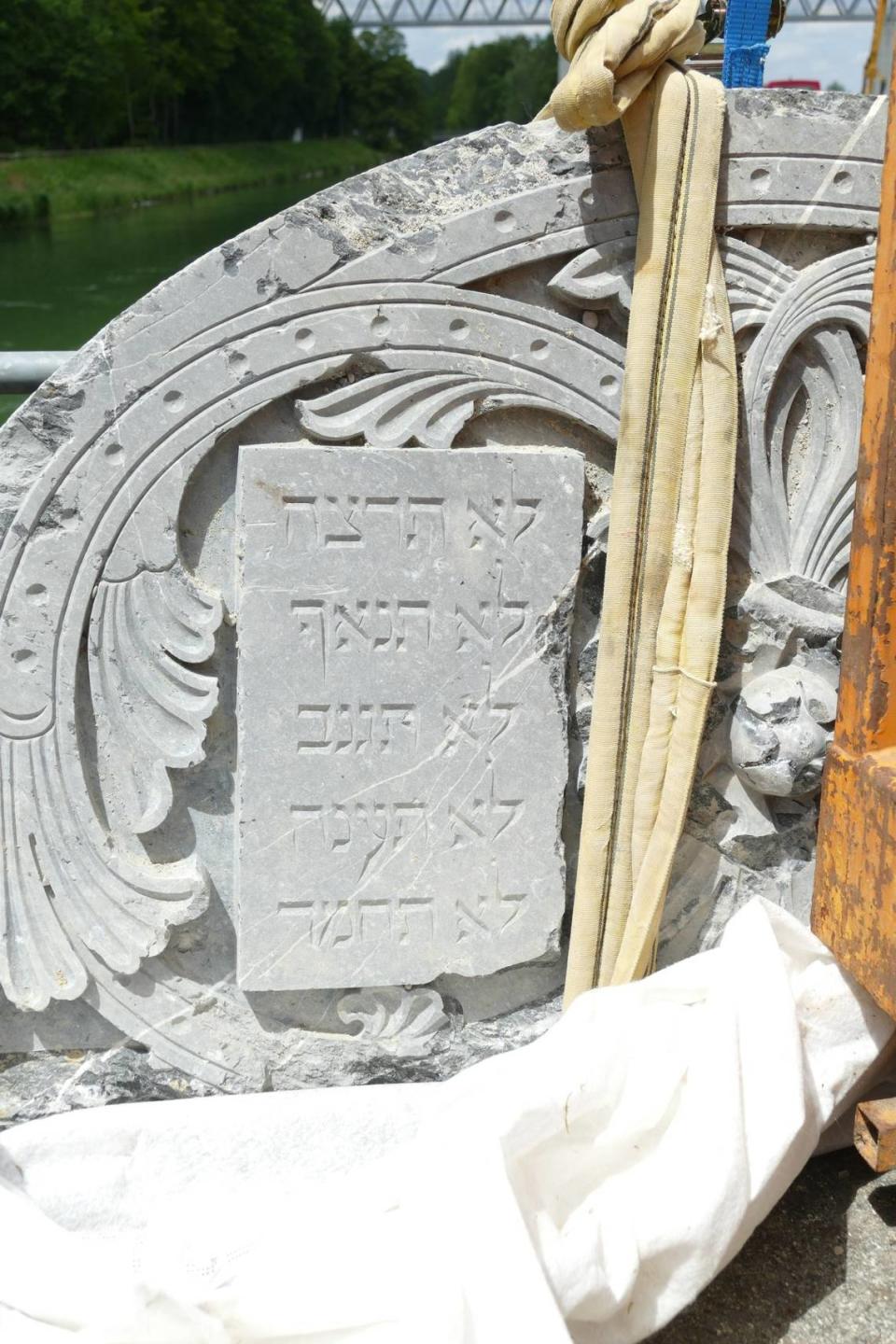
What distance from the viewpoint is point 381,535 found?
180 cm

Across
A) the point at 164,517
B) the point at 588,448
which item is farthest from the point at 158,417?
the point at 588,448

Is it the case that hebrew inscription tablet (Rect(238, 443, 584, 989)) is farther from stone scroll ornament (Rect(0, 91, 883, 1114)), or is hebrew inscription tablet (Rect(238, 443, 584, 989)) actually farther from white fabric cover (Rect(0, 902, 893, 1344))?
white fabric cover (Rect(0, 902, 893, 1344))

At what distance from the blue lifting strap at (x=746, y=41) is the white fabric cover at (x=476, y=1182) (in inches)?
55.9

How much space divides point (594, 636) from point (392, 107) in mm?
51104

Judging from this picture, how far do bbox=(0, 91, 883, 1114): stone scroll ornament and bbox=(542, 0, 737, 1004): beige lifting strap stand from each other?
0.07 m

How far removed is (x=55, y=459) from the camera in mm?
1741

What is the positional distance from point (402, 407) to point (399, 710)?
A: 440 millimetres

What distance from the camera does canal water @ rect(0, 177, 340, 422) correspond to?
25.9ft

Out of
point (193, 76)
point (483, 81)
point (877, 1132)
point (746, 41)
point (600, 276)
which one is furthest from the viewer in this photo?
point (483, 81)

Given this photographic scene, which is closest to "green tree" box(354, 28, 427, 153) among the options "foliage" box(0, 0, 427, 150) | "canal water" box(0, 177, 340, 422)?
"foliage" box(0, 0, 427, 150)

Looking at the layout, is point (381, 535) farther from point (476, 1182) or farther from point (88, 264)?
point (88, 264)

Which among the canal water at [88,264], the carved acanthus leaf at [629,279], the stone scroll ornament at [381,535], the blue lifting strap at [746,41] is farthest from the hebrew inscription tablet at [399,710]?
the canal water at [88,264]

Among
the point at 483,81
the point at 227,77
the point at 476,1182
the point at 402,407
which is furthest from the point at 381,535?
the point at 483,81

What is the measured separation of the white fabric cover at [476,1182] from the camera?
4.91 ft
